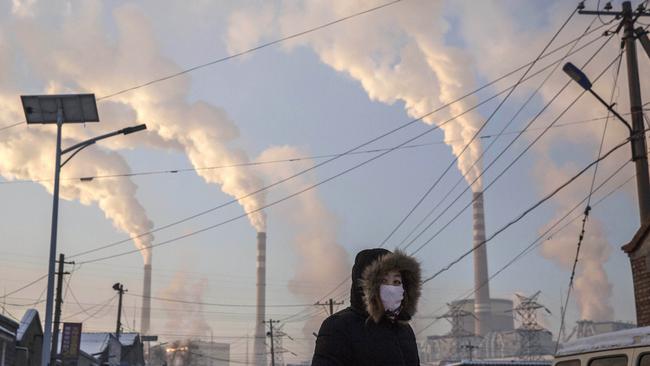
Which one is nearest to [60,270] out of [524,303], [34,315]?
[34,315]

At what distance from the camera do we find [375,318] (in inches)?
126

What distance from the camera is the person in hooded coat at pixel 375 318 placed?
10.2 ft

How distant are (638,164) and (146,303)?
15194cm

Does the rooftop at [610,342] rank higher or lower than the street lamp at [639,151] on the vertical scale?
lower

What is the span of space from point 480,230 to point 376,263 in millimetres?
141926

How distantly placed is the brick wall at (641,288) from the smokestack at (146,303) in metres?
141

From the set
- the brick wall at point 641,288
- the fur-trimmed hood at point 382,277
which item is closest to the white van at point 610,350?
the fur-trimmed hood at point 382,277

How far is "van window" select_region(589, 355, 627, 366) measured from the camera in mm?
6539

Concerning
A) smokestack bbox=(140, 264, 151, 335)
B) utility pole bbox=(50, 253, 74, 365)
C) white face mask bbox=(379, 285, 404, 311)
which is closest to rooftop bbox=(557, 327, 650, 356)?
white face mask bbox=(379, 285, 404, 311)

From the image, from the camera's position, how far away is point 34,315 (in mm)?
37750

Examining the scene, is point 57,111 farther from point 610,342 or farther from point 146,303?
point 146,303

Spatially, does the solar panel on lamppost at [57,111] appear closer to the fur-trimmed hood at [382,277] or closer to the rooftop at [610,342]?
the rooftop at [610,342]

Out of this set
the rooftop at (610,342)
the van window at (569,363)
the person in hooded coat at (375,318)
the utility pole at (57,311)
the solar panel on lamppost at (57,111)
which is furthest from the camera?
the utility pole at (57,311)

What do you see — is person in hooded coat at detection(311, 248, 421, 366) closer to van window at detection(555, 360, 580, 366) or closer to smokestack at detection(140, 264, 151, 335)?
van window at detection(555, 360, 580, 366)
